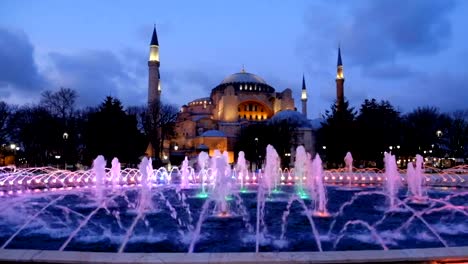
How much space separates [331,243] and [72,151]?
Result: 34455mm

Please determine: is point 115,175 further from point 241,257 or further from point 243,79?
point 243,79

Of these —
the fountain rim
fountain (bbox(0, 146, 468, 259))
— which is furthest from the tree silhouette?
the fountain rim

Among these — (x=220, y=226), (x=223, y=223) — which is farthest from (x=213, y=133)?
(x=220, y=226)

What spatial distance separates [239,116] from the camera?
65.9 meters

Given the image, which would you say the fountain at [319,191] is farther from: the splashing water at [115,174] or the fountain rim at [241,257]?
the splashing water at [115,174]

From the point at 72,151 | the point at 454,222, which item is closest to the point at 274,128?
the point at 72,151

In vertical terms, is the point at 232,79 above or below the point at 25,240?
above

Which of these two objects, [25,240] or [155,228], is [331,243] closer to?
[155,228]

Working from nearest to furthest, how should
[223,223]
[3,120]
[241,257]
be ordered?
[241,257]
[223,223]
[3,120]

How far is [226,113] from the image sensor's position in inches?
2485

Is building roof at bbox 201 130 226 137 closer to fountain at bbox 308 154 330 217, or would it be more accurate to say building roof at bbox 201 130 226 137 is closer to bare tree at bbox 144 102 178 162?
bare tree at bbox 144 102 178 162

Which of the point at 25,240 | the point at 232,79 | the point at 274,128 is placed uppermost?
the point at 232,79

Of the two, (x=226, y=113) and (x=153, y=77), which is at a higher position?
(x=153, y=77)

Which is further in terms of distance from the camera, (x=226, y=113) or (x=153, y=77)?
(x=226, y=113)
